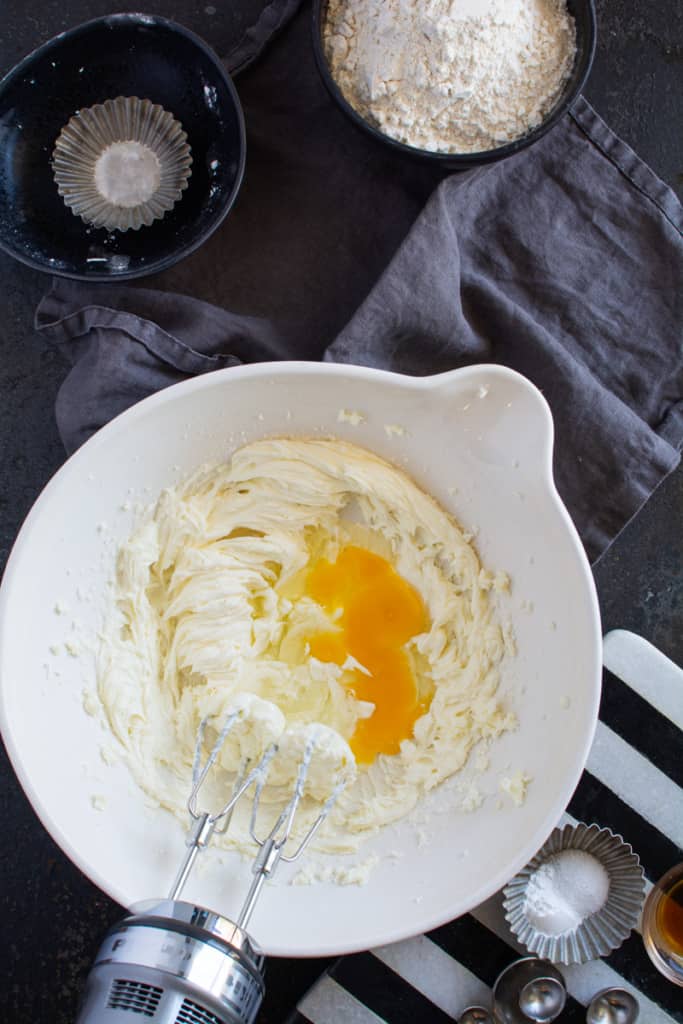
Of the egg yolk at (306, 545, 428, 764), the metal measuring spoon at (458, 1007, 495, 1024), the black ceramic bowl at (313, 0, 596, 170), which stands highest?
the black ceramic bowl at (313, 0, 596, 170)

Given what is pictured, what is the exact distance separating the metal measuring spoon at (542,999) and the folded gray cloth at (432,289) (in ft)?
2.35

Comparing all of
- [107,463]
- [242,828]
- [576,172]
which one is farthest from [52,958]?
[576,172]

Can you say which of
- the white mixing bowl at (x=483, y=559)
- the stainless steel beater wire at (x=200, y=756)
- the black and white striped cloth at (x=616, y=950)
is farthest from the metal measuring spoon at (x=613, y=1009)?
the stainless steel beater wire at (x=200, y=756)

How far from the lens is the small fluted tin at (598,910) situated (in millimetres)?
1613

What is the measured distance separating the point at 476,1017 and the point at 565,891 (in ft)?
0.82

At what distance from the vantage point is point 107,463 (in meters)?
1.51

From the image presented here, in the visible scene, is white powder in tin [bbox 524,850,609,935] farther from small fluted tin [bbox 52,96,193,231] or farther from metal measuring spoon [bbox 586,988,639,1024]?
small fluted tin [bbox 52,96,193,231]

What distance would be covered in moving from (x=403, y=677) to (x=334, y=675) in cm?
11

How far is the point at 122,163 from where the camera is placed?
1685 millimetres

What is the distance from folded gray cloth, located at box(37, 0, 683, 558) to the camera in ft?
5.41

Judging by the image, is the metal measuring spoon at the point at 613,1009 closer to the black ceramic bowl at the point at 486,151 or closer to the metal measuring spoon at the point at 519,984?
the metal measuring spoon at the point at 519,984

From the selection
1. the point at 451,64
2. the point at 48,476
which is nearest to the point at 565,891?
the point at 48,476

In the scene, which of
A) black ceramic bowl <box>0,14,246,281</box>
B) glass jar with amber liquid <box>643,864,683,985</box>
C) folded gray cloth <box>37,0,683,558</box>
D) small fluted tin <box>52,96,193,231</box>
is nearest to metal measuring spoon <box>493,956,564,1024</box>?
glass jar with amber liquid <box>643,864,683,985</box>

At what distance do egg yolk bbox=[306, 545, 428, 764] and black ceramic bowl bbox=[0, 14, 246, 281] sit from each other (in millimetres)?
587
